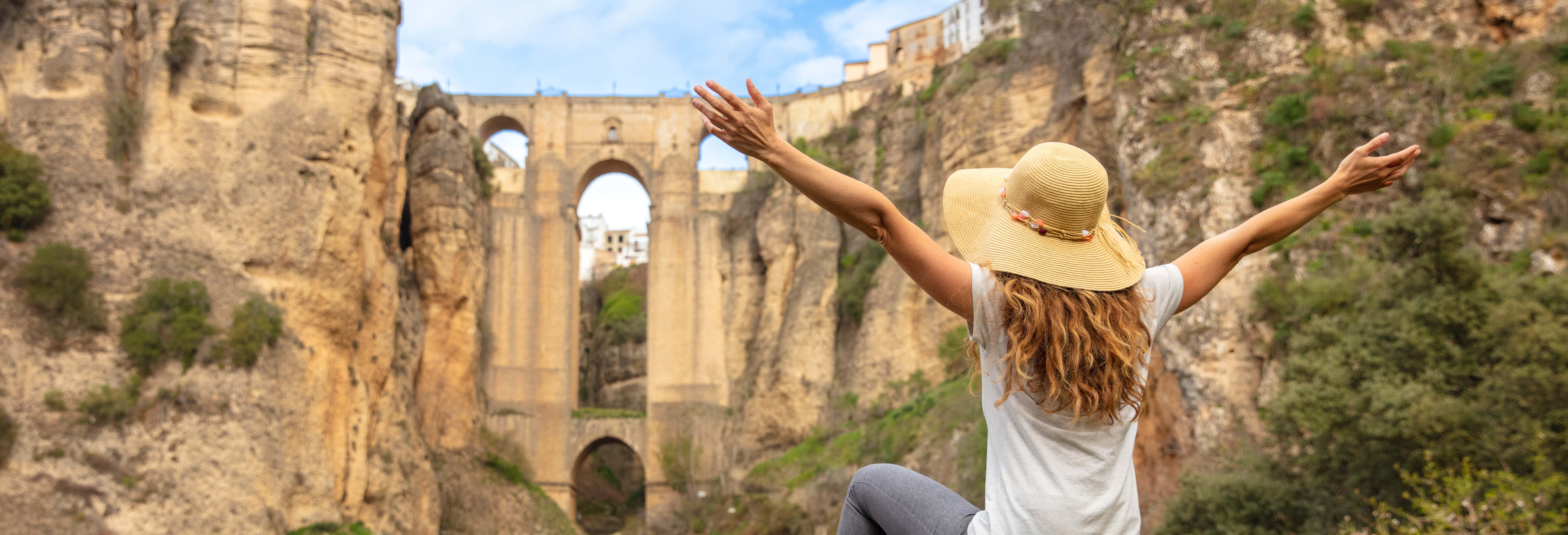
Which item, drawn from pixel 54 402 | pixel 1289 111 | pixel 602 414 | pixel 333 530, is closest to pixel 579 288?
pixel 602 414

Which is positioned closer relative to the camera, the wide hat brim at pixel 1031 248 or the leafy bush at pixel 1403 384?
the wide hat brim at pixel 1031 248

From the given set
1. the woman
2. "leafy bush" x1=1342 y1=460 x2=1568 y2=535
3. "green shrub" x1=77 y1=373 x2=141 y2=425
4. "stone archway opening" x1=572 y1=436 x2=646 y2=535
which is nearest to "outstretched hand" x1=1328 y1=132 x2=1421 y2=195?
the woman

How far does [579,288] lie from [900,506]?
33962 mm

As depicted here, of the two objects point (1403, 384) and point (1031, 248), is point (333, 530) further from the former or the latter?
point (1031, 248)

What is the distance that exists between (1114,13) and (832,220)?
42.0ft

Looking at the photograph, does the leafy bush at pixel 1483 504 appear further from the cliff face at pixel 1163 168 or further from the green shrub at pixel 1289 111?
the green shrub at pixel 1289 111

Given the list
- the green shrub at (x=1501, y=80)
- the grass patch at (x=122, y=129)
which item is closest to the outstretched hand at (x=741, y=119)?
the green shrub at (x=1501, y=80)

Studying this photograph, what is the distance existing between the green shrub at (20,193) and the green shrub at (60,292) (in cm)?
52

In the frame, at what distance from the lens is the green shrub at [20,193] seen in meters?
17.5

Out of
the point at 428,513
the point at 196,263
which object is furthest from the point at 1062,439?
the point at 428,513

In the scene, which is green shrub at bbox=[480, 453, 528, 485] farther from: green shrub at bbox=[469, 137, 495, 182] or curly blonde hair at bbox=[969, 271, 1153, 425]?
curly blonde hair at bbox=[969, 271, 1153, 425]

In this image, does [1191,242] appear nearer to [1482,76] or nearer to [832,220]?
[1482,76]

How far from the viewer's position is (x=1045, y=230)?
85.5 inches

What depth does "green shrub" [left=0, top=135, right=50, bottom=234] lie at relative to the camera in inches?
691
